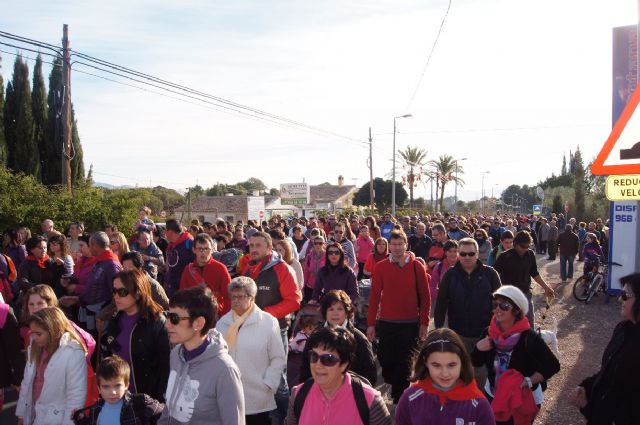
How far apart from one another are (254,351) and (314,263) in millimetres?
4903

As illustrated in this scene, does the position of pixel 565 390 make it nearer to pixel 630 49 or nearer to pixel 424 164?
pixel 630 49

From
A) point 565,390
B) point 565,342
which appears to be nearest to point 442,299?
point 565,390

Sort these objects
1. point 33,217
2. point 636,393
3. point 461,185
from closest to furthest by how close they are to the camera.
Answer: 1. point 636,393
2. point 33,217
3. point 461,185

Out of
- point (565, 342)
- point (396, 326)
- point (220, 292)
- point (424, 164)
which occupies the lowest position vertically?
point (565, 342)

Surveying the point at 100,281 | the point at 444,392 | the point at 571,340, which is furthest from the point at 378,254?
the point at 444,392

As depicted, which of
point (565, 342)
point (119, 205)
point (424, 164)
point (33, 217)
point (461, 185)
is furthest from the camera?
point (461, 185)

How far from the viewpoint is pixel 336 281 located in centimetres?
684

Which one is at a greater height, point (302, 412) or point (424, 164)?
point (424, 164)

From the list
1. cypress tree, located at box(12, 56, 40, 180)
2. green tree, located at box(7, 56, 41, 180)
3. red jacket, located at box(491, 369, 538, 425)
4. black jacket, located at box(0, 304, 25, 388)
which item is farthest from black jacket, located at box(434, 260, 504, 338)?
cypress tree, located at box(12, 56, 40, 180)

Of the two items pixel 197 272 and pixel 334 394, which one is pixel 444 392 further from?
pixel 197 272

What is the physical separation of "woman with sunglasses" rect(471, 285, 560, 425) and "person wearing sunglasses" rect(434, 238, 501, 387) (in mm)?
1382

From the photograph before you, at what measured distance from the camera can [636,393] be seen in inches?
136

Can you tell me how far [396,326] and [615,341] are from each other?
106 inches

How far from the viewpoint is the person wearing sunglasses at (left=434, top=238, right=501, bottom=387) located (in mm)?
5801
